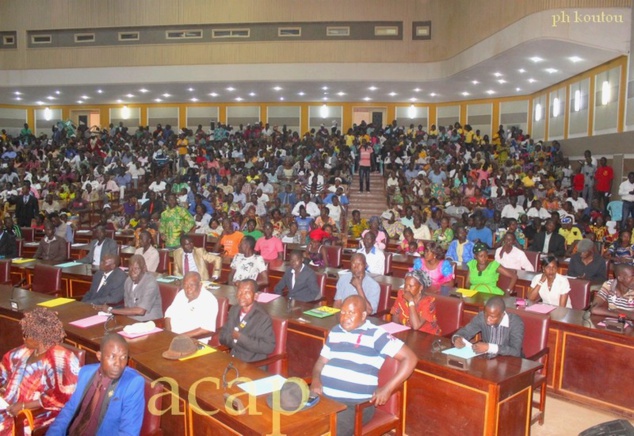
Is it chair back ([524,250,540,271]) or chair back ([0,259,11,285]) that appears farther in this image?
chair back ([524,250,540,271])

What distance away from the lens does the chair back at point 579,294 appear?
6.05m

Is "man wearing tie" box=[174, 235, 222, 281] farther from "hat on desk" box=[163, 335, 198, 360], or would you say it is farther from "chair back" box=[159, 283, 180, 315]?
"hat on desk" box=[163, 335, 198, 360]

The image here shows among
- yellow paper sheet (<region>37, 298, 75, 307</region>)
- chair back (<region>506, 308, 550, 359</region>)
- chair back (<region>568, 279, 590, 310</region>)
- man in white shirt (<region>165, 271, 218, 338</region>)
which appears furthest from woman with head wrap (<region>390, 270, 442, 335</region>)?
yellow paper sheet (<region>37, 298, 75, 307</region>)

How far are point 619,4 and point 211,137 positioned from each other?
14.9 metres

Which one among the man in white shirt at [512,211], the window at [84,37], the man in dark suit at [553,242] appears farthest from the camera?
the window at [84,37]

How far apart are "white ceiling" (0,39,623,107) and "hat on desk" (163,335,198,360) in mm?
12684

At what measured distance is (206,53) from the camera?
61.9ft

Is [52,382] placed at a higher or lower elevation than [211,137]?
Answer: lower

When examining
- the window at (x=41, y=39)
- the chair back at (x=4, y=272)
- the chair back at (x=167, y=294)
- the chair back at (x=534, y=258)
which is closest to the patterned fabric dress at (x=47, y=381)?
the chair back at (x=167, y=294)

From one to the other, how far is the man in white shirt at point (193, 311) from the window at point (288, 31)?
15.0 metres

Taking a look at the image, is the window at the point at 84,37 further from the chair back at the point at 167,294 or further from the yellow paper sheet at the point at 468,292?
the yellow paper sheet at the point at 468,292

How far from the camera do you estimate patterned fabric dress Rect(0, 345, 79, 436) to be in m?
3.65

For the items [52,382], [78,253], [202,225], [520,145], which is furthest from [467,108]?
[52,382]

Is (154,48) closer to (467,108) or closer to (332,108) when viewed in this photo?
(332,108)
